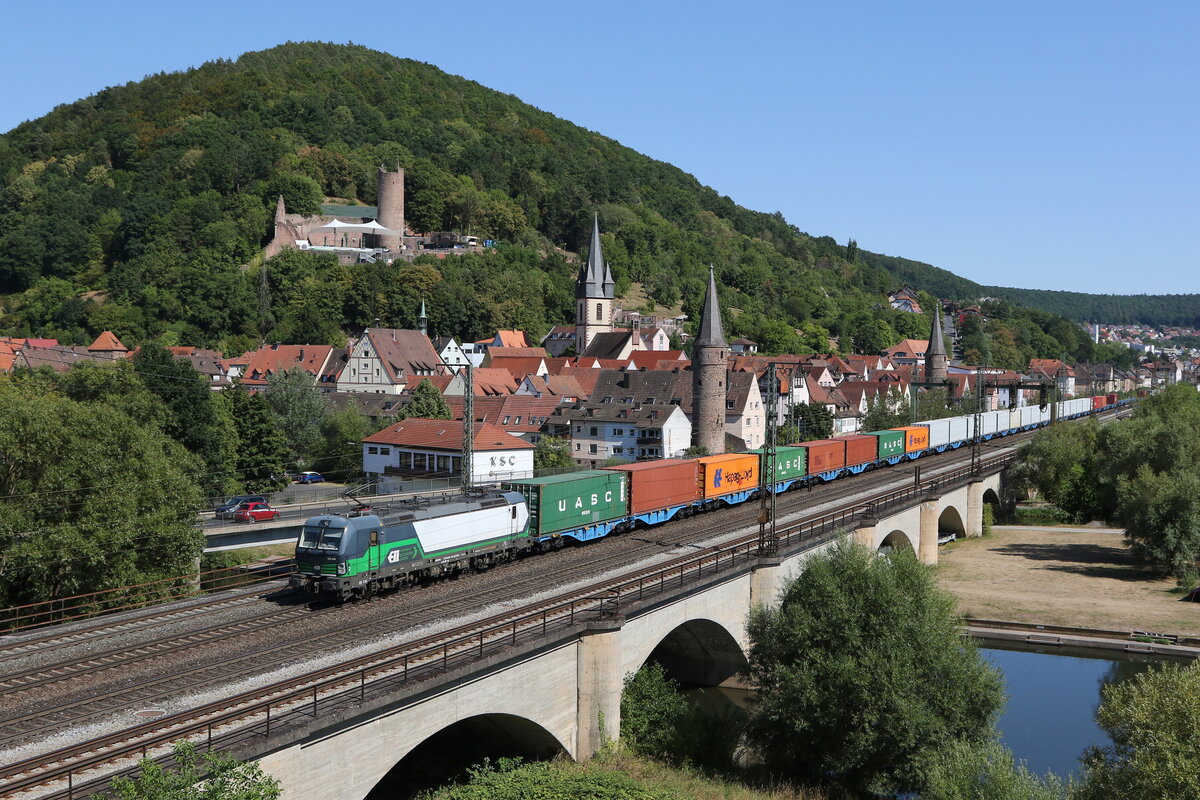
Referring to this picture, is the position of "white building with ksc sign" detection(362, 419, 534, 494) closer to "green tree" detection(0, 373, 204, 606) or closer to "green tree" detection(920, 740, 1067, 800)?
"green tree" detection(0, 373, 204, 606)

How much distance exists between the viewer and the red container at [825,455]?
193 ft

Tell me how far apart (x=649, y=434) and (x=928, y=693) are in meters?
51.6

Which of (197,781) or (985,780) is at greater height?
(197,781)

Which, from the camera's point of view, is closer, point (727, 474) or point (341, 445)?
point (727, 474)

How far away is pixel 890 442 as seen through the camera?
71.8 m

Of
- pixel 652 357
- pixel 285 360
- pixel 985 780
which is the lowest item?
pixel 985 780

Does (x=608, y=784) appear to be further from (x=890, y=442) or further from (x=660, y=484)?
(x=890, y=442)

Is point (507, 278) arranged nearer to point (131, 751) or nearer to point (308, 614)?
point (308, 614)

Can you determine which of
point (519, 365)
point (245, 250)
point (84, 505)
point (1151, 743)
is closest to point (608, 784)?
point (1151, 743)

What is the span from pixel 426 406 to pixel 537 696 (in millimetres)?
54290

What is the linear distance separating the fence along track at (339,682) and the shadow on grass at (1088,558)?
31.3 metres

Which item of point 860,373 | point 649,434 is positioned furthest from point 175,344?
point 860,373

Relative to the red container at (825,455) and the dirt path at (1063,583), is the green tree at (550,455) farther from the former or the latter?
the dirt path at (1063,583)

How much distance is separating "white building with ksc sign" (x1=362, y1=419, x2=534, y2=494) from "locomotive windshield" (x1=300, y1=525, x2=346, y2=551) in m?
29.8
